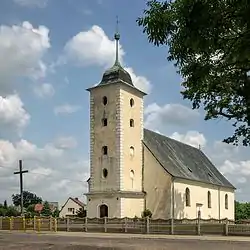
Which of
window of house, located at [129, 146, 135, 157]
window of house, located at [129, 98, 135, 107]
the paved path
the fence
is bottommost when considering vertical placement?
the fence

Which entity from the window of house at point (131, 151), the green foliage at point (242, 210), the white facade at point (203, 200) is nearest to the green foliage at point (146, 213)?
the white facade at point (203, 200)

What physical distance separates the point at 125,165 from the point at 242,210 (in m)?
38.7

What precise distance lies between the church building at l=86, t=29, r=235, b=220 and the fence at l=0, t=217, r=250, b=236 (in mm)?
5944

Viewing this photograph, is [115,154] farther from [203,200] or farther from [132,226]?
[203,200]

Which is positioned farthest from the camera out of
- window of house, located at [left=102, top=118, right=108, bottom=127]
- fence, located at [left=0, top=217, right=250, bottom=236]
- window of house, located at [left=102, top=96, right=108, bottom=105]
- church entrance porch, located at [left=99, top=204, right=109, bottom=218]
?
window of house, located at [left=102, top=96, right=108, bottom=105]

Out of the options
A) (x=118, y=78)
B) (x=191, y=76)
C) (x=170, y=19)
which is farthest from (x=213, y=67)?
(x=118, y=78)

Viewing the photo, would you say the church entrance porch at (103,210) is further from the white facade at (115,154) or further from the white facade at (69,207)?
the white facade at (69,207)

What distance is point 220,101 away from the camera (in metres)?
30.9

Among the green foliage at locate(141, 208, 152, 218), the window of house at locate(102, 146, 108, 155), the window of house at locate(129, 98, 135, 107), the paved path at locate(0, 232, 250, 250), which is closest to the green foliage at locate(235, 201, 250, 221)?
the green foliage at locate(141, 208, 152, 218)

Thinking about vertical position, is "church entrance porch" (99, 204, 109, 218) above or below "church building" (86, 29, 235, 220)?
below

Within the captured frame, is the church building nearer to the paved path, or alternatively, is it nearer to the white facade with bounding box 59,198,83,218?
Result: the paved path

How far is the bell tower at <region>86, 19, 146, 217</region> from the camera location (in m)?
52.0

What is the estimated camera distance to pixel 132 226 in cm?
4359

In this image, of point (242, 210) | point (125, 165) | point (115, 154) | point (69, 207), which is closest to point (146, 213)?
point (125, 165)
